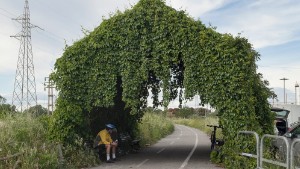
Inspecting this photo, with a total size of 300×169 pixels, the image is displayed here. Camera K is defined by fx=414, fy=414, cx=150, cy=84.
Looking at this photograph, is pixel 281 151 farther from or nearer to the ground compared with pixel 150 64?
nearer to the ground

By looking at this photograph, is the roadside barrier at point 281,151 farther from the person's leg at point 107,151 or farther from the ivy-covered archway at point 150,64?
the person's leg at point 107,151

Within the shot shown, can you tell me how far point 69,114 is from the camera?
16719mm

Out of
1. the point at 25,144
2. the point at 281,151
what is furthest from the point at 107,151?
the point at 281,151

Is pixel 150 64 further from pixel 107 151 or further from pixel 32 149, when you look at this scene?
pixel 32 149

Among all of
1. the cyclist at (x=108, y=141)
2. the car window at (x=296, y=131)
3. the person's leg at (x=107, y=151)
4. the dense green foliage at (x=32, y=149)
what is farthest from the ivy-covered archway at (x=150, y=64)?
the car window at (x=296, y=131)

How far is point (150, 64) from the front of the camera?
1703cm

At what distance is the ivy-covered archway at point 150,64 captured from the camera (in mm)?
16188

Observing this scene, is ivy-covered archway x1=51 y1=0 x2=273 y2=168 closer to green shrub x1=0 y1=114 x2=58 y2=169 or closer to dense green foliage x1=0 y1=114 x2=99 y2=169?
dense green foliage x1=0 y1=114 x2=99 y2=169

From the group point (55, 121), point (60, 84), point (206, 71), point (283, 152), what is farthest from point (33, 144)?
point (283, 152)

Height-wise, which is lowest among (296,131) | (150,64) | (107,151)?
(107,151)

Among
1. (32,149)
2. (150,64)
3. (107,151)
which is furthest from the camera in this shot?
(107,151)

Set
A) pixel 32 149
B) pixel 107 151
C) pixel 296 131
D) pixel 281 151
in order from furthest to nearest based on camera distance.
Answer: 1. pixel 107 151
2. pixel 296 131
3. pixel 281 151
4. pixel 32 149

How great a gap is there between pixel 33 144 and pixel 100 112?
5.82 meters

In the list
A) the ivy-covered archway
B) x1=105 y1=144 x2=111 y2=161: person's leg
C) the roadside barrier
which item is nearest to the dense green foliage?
x1=105 y1=144 x2=111 y2=161: person's leg
